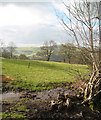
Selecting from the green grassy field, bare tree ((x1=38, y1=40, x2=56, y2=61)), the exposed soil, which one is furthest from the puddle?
bare tree ((x1=38, y1=40, x2=56, y2=61))

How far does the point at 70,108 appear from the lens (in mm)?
4953

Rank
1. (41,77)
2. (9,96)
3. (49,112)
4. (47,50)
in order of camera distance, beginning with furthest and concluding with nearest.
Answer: (47,50) → (41,77) → (9,96) → (49,112)

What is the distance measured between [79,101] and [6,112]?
3.13 m

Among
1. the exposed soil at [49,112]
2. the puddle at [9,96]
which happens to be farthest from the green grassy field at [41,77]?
the exposed soil at [49,112]

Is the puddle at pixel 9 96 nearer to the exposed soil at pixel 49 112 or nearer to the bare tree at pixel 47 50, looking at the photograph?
the exposed soil at pixel 49 112

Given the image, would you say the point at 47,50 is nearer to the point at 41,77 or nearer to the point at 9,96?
the point at 41,77

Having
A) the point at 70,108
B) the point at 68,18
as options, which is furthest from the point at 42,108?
the point at 68,18

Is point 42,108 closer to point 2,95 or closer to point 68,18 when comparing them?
point 2,95

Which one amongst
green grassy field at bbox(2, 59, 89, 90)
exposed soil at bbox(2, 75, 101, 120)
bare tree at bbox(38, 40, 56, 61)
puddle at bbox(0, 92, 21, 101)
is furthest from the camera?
bare tree at bbox(38, 40, 56, 61)

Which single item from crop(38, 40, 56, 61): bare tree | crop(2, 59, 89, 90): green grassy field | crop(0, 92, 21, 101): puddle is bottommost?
crop(0, 92, 21, 101): puddle

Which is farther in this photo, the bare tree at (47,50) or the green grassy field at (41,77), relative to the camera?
the bare tree at (47,50)

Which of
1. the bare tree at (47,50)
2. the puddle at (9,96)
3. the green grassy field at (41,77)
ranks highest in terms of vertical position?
the bare tree at (47,50)

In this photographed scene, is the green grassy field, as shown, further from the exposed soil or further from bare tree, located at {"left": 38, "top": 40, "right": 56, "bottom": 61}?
bare tree, located at {"left": 38, "top": 40, "right": 56, "bottom": 61}

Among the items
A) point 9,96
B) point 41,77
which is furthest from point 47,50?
point 9,96
